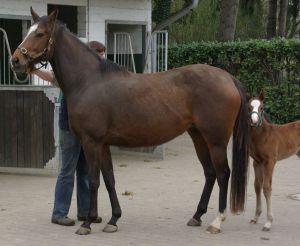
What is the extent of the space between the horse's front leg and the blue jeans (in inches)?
17.6

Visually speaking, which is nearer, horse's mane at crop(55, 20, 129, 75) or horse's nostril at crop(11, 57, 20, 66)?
horse's nostril at crop(11, 57, 20, 66)

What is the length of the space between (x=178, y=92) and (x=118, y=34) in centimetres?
631

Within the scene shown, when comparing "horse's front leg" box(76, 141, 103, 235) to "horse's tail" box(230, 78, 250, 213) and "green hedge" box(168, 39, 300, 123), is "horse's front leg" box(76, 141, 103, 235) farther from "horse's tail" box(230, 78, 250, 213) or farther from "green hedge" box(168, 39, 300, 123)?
"green hedge" box(168, 39, 300, 123)

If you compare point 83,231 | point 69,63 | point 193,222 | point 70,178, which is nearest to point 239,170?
point 193,222

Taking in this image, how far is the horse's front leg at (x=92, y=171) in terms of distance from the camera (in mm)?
6613

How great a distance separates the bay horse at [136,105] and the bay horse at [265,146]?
0.54ft

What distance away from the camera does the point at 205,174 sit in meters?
7.17

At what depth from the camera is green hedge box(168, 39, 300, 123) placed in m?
15.4

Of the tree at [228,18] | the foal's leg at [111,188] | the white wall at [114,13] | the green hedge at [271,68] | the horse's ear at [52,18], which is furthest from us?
the tree at [228,18]

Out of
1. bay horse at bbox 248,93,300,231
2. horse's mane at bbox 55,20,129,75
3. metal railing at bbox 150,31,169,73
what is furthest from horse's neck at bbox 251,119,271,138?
metal railing at bbox 150,31,169,73

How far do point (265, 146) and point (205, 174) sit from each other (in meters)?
0.76

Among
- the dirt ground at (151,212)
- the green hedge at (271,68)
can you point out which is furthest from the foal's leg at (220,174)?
the green hedge at (271,68)

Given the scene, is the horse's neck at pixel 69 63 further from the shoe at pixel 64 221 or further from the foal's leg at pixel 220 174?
the foal's leg at pixel 220 174

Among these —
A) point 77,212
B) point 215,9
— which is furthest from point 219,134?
point 215,9
